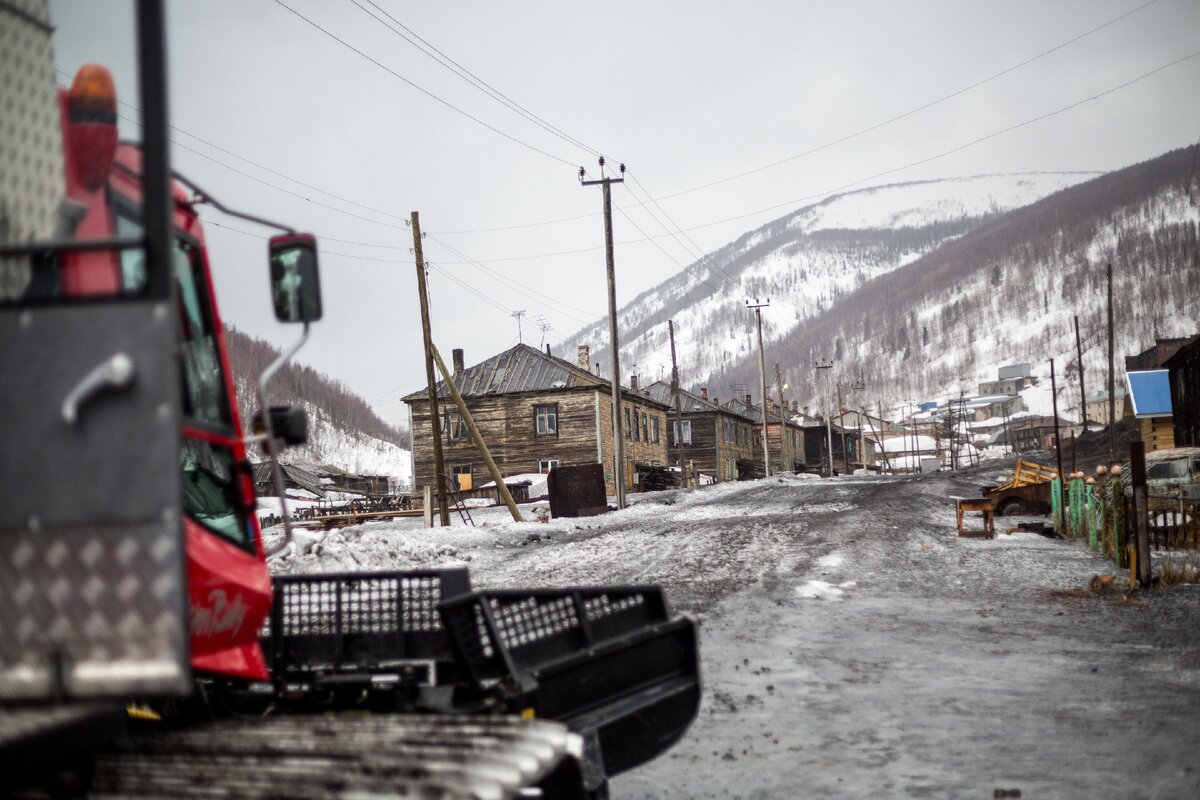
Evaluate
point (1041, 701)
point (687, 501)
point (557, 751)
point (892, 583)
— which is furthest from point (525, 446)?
point (557, 751)

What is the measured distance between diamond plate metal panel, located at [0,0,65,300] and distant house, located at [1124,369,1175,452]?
57.3 metres

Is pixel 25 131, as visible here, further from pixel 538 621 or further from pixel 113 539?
pixel 538 621

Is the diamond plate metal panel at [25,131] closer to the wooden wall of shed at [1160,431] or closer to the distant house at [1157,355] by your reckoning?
the wooden wall of shed at [1160,431]

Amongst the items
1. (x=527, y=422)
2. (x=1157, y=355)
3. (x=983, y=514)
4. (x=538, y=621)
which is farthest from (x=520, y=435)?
(x=1157, y=355)

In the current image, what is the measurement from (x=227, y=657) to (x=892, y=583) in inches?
429

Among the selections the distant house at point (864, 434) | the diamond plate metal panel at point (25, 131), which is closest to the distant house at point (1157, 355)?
the distant house at point (864, 434)

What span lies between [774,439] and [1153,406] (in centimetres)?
4307

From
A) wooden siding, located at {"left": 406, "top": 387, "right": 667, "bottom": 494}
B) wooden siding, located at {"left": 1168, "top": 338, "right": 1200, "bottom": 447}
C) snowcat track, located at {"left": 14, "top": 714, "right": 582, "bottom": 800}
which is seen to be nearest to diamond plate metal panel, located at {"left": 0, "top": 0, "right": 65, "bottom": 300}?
snowcat track, located at {"left": 14, "top": 714, "right": 582, "bottom": 800}

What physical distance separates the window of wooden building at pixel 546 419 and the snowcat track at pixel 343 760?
159 ft

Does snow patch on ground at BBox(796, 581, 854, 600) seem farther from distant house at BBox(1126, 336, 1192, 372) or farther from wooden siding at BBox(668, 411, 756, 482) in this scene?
distant house at BBox(1126, 336, 1192, 372)

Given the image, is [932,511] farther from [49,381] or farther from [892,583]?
[49,381]

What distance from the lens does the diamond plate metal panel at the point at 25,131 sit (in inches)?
75.1

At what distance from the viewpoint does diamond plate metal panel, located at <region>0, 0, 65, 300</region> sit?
1.91 meters

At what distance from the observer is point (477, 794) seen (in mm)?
1797
